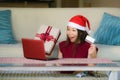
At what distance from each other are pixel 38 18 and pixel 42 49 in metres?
1.85

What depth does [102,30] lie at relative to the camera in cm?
297

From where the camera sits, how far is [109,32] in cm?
293

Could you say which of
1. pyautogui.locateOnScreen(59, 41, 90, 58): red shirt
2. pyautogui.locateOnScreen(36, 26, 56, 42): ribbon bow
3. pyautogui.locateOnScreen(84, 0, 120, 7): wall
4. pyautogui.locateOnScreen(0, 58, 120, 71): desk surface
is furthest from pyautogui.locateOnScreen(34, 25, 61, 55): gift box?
pyautogui.locateOnScreen(84, 0, 120, 7): wall

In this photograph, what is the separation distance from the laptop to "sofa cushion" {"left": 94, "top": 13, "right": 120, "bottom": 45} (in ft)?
5.14

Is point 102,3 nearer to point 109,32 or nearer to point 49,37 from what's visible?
point 109,32

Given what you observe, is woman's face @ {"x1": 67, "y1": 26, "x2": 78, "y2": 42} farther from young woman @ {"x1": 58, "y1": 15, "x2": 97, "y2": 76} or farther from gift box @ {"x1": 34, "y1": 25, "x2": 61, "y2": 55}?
gift box @ {"x1": 34, "y1": 25, "x2": 61, "y2": 55}

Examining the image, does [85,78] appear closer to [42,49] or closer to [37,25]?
[42,49]

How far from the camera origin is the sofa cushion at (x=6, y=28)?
3.01m

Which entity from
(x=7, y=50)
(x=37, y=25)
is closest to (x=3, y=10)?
(x=37, y=25)

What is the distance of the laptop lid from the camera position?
4.50 feet

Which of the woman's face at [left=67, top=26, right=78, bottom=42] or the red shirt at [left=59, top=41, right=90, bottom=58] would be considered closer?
the woman's face at [left=67, top=26, right=78, bottom=42]

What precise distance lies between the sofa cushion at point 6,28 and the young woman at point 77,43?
1.05 metres

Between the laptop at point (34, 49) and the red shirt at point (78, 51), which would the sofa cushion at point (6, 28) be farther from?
the laptop at point (34, 49)

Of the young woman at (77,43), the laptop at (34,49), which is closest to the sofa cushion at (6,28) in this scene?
the young woman at (77,43)
